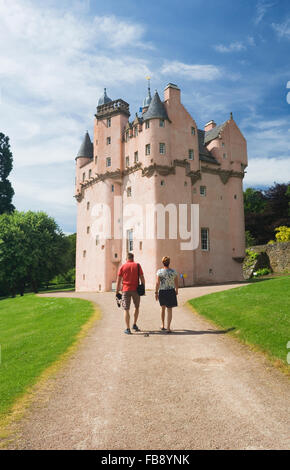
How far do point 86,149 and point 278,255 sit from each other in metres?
28.4

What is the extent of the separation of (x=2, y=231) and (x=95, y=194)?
12460mm

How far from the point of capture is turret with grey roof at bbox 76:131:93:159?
4650 centimetres

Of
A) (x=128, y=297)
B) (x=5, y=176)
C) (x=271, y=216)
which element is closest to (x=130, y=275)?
(x=128, y=297)

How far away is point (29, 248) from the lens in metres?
43.0

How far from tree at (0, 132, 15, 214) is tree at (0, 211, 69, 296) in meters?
7.37

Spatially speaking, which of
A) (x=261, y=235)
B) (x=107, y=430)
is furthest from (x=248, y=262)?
(x=107, y=430)

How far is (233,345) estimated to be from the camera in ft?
32.3

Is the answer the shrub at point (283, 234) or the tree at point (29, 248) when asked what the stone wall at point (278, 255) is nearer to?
the shrub at point (283, 234)

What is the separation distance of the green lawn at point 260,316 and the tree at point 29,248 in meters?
29.6

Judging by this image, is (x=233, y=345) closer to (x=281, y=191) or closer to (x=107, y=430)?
(x=107, y=430)

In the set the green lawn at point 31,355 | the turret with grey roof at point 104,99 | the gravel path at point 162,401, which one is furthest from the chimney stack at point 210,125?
the gravel path at point 162,401

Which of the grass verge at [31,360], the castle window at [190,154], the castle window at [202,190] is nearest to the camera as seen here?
the grass verge at [31,360]

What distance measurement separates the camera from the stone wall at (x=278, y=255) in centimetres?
3769
